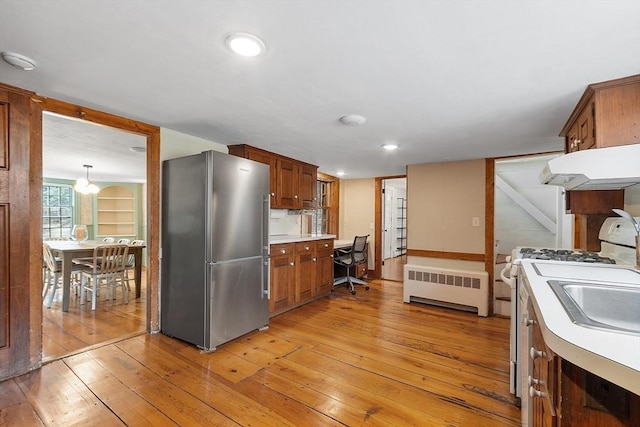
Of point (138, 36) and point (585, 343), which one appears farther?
point (138, 36)

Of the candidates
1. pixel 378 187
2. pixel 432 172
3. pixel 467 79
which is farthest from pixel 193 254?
pixel 378 187

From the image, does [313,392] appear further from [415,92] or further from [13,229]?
[13,229]

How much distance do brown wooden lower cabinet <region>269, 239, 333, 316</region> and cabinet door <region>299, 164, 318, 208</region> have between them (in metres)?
0.65

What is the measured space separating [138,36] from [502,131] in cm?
296

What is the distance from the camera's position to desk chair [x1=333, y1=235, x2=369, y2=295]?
470cm

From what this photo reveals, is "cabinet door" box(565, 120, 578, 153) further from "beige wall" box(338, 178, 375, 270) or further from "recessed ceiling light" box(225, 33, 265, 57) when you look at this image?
"beige wall" box(338, 178, 375, 270)

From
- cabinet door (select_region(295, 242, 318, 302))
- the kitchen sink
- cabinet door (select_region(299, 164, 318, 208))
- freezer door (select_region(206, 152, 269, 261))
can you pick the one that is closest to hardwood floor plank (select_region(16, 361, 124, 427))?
freezer door (select_region(206, 152, 269, 261))

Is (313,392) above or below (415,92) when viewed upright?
below

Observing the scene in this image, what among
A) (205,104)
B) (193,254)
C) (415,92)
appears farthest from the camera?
(193,254)

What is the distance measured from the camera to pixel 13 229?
6.61ft

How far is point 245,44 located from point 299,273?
2881 mm

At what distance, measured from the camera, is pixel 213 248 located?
8.27 ft

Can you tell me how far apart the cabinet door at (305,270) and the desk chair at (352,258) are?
808mm

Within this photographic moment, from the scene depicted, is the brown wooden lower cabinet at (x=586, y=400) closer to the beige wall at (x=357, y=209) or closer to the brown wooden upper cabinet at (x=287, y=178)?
the brown wooden upper cabinet at (x=287, y=178)
